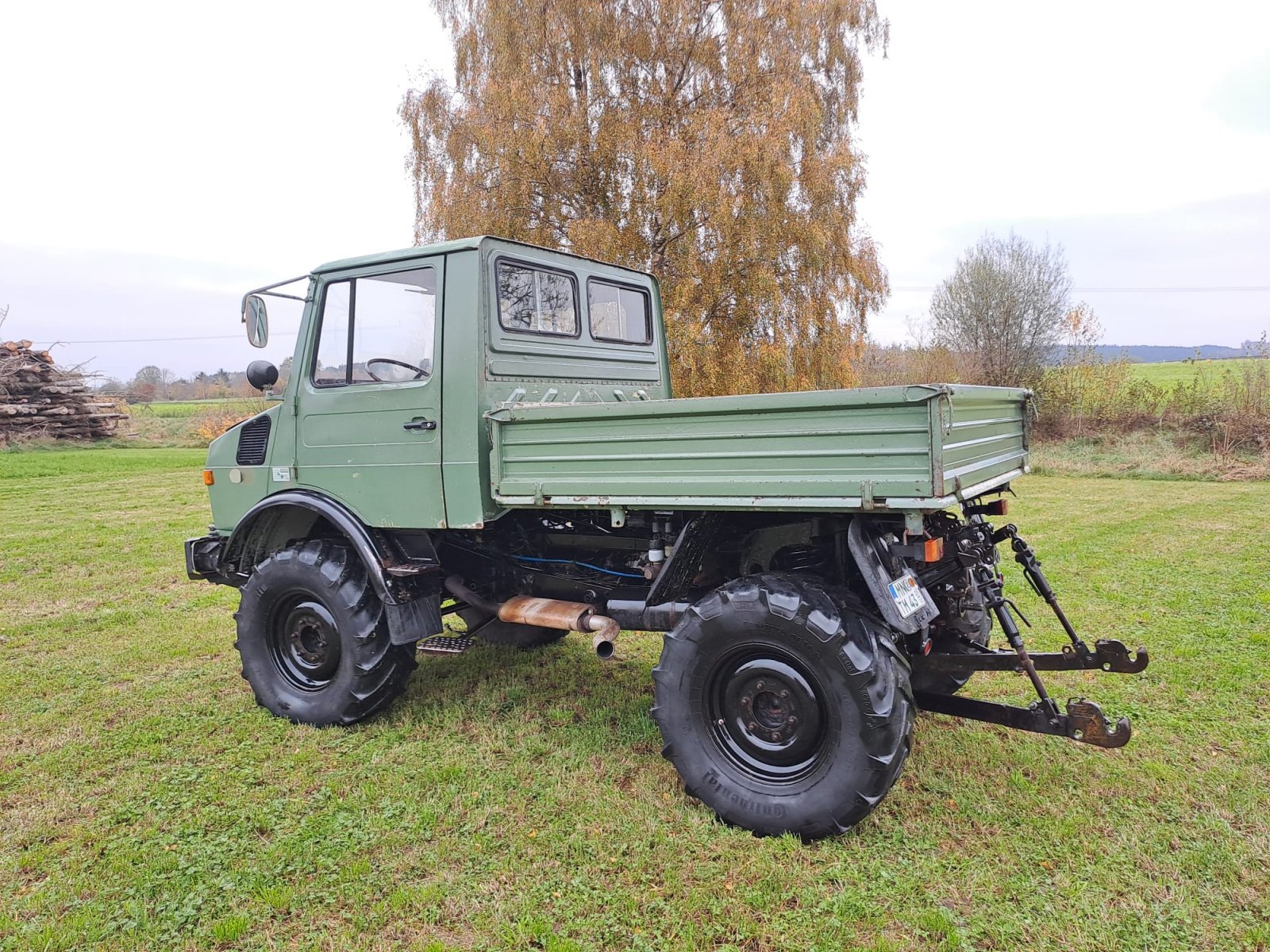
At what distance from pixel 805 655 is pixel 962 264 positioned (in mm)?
24227

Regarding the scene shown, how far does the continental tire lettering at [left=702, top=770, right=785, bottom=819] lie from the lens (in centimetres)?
319

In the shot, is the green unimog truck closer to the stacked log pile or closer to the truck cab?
the truck cab

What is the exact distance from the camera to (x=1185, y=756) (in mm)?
3736

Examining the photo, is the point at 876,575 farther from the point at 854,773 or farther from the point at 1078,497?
the point at 1078,497

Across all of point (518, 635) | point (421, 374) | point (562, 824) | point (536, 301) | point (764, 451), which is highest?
point (536, 301)

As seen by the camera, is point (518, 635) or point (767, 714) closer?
point (767, 714)

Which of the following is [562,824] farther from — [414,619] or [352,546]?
[352,546]

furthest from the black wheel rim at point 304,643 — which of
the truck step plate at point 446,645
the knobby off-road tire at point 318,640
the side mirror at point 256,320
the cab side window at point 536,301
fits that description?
the cab side window at point 536,301

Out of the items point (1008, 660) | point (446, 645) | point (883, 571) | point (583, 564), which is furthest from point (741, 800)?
point (446, 645)

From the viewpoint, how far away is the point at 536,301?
4.27m

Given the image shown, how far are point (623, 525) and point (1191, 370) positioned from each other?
23.4m

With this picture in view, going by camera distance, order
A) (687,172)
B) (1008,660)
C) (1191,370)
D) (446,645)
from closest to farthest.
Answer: (1008,660) → (446,645) → (687,172) → (1191,370)

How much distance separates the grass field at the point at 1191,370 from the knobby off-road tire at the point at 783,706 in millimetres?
20740

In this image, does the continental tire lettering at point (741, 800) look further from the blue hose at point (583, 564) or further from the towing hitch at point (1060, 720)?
the blue hose at point (583, 564)
